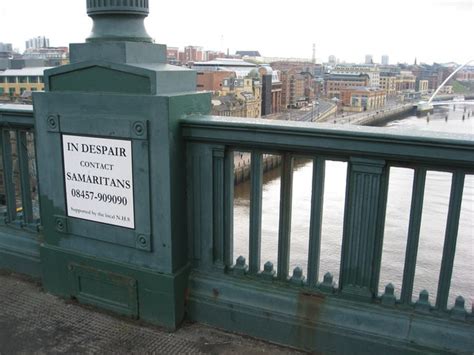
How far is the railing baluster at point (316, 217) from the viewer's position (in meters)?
2.66

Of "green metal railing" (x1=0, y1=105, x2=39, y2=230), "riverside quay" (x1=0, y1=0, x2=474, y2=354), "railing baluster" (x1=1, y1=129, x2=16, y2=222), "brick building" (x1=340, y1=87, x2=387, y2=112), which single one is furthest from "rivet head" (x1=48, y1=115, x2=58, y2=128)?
"brick building" (x1=340, y1=87, x2=387, y2=112)

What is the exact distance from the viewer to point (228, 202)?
2.96 m

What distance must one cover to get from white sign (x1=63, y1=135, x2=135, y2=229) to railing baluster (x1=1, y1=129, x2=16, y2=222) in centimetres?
86

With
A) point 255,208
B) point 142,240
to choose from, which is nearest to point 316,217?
point 255,208

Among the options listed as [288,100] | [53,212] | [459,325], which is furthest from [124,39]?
[288,100]

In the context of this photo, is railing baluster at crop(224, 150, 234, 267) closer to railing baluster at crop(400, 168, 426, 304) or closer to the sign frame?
the sign frame

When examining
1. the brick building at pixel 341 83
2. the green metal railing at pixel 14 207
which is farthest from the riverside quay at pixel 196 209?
the brick building at pixel 341 83

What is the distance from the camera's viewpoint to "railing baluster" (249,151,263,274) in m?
2.82

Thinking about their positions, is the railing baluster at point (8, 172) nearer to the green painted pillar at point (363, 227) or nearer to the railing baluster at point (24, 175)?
the railing baluster at point (24, 175)

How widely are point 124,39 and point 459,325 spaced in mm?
2495

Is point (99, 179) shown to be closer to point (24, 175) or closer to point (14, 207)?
point (24, 175)

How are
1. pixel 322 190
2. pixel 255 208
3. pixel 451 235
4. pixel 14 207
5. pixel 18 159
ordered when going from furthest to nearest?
pixel 14 207
pixel 18 159
pixel 255 208
pixel 322 190
pixel 451 235

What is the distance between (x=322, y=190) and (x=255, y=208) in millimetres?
433

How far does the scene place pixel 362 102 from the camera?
11031 cm
